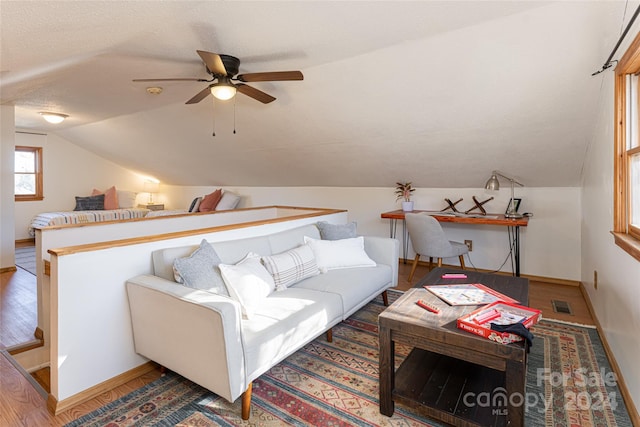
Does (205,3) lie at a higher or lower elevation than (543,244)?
higher

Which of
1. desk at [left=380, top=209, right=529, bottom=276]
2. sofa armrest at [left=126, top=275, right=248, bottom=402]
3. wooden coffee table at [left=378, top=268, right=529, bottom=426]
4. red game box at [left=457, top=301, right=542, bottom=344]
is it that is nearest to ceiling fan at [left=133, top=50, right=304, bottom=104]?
sofa armrest at [left=126, top=275, right=248, bottom=402]

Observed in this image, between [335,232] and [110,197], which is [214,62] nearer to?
[335,232]

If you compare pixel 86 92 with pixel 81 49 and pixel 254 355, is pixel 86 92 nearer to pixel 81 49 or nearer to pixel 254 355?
pixel 81 49

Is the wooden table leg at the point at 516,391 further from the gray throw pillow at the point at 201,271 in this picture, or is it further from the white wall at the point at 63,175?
the white wall at the point at 63,175

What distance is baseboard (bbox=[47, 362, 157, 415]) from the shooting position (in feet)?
5.63

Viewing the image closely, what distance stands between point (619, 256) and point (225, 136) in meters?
4.31

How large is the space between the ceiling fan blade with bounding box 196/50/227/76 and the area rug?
3.95m

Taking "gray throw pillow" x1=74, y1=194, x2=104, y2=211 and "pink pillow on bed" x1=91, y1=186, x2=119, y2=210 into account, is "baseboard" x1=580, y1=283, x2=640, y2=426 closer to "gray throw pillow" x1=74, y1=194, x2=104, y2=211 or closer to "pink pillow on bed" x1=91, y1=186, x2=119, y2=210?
"pink pillow on bed" x1=91, y1=186, x2=119, y2=210

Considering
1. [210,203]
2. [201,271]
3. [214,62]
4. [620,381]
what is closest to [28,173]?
[210,203]

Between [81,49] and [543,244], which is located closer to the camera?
[81,49]

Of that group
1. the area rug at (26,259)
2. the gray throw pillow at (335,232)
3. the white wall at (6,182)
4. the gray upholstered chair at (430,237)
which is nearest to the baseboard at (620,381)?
the gray upholstered chair at (430,237)

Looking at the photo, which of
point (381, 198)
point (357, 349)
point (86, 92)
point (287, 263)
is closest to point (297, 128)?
point (381, 198)

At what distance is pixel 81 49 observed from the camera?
2.32 m

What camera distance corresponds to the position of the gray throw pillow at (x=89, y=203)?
675 cm
